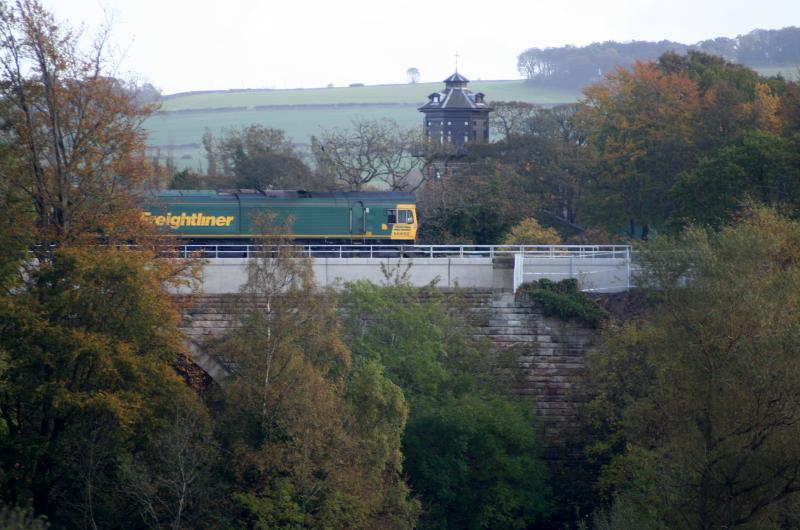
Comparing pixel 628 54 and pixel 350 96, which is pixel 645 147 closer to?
pixel 350 96

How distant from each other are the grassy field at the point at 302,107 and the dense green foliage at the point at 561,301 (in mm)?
106069

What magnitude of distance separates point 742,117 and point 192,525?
35967mm

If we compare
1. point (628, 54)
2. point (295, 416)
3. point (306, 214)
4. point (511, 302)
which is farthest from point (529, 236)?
point (628, 54)

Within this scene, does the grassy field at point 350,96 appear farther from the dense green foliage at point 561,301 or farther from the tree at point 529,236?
the dense green foliage at point 561,301

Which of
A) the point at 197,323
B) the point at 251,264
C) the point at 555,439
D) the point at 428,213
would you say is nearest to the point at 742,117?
the point at 428,213

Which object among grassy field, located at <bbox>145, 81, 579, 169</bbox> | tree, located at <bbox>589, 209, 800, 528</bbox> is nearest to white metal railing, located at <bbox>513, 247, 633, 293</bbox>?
tree, located at <bbox>589, 209, 800, 528</bbox>

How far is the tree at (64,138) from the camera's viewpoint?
82.0 ft

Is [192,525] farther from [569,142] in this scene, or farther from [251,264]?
[569,142]

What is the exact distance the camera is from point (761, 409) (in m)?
21.4

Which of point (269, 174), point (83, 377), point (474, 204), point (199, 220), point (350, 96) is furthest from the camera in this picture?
point (350, 96)

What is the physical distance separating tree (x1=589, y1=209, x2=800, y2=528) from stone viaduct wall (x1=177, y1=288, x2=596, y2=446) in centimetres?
469

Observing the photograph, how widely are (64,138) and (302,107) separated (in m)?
145

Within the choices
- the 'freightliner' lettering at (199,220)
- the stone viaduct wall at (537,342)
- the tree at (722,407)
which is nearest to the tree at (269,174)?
the 'freightliner' lettering at (199,220)

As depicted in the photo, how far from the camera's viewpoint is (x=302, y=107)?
16875 centimetres
